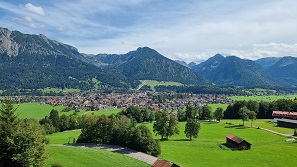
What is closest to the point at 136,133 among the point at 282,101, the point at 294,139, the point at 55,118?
the point at 294,139

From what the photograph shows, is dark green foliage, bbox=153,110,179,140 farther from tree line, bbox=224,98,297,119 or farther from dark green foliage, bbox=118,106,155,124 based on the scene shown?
tree line, bbox=224,98,297,119

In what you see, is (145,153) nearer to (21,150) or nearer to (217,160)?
(217,160)

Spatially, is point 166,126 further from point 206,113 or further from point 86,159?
point 206,113

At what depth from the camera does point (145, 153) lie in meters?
61.8

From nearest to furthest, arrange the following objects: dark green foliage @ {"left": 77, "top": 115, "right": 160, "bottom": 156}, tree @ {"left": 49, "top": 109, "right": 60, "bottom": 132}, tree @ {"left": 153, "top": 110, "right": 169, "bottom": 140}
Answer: dark green foliage @ {"left": 77, "top": 115, "right": 160, "bottom": 156}
tree @ {"left": 153, "top": 110, "right": 169, "bottom": 140}
tree @ {"left": 49, "top": 109, "right": 60, "bottom": 132}

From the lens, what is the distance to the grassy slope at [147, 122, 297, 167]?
5224 centimetres

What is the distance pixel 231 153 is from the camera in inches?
2414

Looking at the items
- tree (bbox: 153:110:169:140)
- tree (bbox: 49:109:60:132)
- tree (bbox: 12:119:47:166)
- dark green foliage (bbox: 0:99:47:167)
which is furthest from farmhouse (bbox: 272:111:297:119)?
tree (bbox: 12:119:47:166)

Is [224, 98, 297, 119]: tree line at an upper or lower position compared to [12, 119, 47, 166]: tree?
upper

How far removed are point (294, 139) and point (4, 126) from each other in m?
71.0

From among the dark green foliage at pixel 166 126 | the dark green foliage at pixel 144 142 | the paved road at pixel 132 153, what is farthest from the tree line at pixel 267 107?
the paved road at pixel 132 153

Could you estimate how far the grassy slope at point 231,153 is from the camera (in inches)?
2057

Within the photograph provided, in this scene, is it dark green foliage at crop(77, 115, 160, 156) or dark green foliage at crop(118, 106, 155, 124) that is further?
dark green foliage at crop(118, 106, 155, 124)

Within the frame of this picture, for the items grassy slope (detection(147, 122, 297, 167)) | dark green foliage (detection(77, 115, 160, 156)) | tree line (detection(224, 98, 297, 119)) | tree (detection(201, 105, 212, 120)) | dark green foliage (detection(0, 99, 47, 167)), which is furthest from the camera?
tree line (detection(224, 98, 297, 119))
